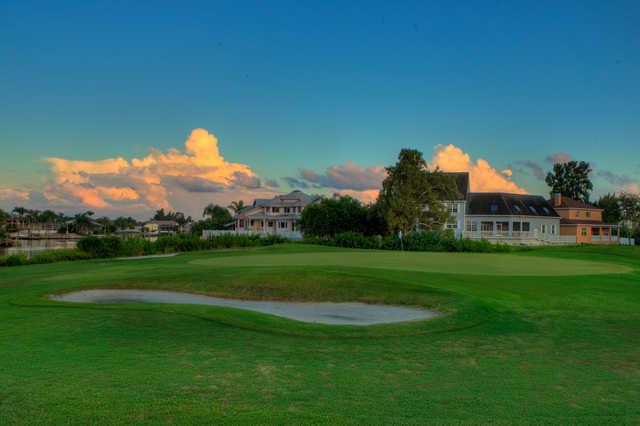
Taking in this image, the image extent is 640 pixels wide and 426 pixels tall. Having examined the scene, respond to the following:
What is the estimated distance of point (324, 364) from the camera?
6676 mm

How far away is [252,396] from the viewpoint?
208 inches

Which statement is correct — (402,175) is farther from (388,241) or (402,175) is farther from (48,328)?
(48,328)

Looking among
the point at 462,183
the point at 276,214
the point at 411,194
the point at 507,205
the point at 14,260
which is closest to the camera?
the point at 14,260

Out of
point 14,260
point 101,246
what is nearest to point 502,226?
point 101,246

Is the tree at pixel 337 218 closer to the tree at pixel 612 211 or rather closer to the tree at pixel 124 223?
the tree at pixel 612 211

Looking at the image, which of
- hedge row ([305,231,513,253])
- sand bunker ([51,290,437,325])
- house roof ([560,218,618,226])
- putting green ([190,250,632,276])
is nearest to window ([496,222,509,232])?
house roof ([560,218,618,226])

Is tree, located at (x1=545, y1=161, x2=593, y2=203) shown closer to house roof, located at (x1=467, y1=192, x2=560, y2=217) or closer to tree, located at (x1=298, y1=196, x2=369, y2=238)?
house roof, located at (x1=467, y1=192, x2=560, y2=217)

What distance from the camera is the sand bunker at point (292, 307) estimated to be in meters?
11.3

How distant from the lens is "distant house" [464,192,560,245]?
204ft

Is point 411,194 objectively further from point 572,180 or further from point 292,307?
point 572,180

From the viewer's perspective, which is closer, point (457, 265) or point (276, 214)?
point (457, 265)

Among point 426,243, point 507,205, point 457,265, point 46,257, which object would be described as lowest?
point 46,257

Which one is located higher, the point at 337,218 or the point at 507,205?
the point at 507,205

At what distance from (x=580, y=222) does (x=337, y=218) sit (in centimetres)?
3827
